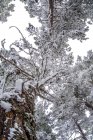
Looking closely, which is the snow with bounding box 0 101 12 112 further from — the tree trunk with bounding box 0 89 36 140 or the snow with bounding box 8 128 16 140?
the snow with bounding box 8 128 16 140

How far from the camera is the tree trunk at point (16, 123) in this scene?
2.56 metres

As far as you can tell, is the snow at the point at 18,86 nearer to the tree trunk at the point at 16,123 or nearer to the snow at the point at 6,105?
the tree trunk at the point at 16,123

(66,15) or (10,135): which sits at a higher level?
(66,15)

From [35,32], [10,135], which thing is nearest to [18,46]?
[35,32]

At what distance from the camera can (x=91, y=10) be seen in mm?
9070

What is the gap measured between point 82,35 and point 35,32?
217 cm

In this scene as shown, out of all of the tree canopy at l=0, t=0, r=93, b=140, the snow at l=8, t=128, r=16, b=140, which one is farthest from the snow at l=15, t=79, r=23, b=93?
the snow at l=8, t=128, r=16, b=140

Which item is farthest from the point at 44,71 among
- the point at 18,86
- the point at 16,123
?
the point at 16,123

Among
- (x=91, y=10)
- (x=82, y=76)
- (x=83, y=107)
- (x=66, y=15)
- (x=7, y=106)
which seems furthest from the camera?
(x=83, y=107)

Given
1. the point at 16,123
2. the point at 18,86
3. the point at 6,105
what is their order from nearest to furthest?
the point at 16,123, the point at 6,105, the point at 18,86

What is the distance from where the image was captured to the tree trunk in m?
2.56

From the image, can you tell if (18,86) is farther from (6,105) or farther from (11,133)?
(11,133)

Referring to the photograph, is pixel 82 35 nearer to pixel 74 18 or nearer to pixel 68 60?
pixel 74 18

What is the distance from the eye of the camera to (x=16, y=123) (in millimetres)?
2818
